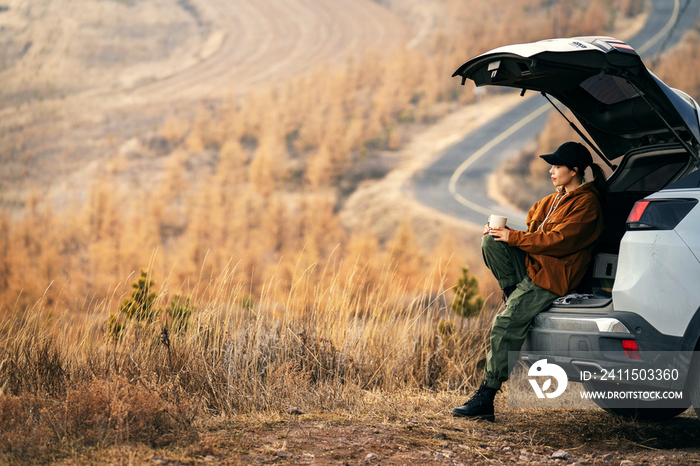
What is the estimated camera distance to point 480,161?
4959 centimetres

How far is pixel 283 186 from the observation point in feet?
159

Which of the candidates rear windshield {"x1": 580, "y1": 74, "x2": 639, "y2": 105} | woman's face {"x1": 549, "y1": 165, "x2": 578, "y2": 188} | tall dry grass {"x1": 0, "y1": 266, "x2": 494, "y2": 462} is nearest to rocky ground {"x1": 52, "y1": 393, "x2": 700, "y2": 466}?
tall dry grass {"x1": 0, "y1": 266, "x2": 494, "y2": 462}

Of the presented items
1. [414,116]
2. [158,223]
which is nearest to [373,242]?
[158,223]

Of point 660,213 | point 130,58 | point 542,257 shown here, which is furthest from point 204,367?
point 130,58

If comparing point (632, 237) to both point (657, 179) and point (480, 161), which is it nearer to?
point (657, 179)

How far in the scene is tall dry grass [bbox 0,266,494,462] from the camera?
3.40 meters

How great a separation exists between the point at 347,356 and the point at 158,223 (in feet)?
136

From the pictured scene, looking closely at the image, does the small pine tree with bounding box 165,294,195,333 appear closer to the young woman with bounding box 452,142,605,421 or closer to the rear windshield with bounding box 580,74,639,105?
the young woman with bounding box 452,142,605,421

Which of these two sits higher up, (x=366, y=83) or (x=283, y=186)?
(x=366, y=83)

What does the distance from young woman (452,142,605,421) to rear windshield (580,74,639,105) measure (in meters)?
0.67

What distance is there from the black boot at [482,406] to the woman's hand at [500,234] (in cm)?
105

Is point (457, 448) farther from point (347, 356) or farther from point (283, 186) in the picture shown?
point (283, 186)

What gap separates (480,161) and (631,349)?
47799 millimetres

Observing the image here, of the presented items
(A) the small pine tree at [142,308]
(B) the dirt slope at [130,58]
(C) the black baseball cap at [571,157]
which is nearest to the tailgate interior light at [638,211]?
Result: (C) the black baseball cap at [571,157]
